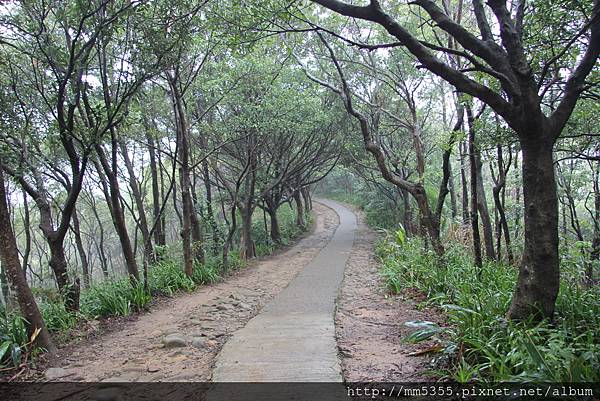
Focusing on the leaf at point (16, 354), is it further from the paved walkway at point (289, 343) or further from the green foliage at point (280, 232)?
the green foliage at point (280, 232)

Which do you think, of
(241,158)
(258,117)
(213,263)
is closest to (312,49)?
(258,117)

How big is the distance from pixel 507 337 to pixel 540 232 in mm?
1069

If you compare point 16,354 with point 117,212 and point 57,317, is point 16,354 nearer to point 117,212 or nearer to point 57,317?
point 57,317

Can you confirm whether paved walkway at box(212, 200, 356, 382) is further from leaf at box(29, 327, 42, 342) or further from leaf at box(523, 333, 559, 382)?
leaf at box(29, 327, 42, 342)

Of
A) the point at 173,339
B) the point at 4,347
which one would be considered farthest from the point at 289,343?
the point at 4,347

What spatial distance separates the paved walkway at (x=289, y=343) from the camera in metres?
3.75

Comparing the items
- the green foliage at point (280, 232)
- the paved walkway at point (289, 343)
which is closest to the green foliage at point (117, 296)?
the paved walkway at point (289, 343)

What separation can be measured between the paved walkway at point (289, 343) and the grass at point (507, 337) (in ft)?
3.71

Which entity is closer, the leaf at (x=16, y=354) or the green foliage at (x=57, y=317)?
the leaf at (x=16, y=354)

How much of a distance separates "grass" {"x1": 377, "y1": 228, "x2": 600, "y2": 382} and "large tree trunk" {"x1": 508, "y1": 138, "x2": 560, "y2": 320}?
0.79 feet

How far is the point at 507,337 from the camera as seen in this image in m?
3.57

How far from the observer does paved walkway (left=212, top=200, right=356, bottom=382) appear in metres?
3.75

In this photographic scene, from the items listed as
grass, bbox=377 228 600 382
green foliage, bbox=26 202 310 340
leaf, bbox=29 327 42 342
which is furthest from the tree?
green foliage, bbox=26 202 310 340

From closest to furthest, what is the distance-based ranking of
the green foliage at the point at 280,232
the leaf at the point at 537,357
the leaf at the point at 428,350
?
1. the leaf at the point at 537,357
2. the leaf at the point at 428,350
3. the green foliage at the point at 280,232
